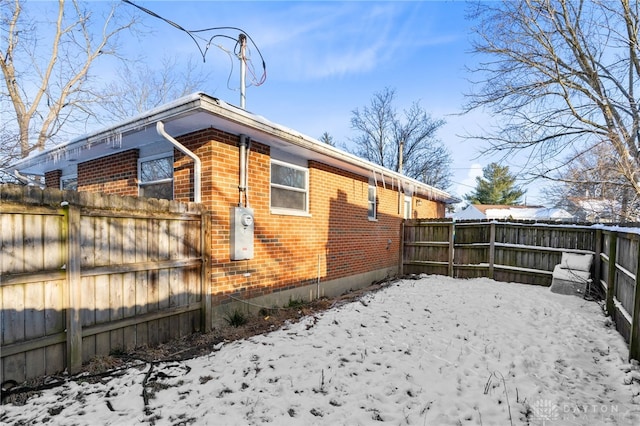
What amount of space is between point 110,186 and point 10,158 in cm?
522

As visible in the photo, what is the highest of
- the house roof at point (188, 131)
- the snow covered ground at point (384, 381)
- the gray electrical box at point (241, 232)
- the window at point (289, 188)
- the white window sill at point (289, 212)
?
the house roof at point (188, 131)

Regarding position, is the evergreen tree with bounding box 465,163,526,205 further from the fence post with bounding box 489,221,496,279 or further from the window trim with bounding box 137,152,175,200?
the window trim with bounding box 137,152,175,200

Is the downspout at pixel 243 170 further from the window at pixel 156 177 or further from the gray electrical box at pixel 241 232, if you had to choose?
the window at pixel 156 177

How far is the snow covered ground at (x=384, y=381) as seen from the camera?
A: 241 centimetres

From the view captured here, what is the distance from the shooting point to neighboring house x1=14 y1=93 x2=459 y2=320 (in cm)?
454

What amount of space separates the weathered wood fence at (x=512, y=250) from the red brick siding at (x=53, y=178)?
10.2 m

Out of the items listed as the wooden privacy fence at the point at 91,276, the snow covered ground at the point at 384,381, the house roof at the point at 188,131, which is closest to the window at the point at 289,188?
the house roof at the point at 188,131

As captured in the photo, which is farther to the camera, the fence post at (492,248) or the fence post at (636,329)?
the fence post at (492,248)

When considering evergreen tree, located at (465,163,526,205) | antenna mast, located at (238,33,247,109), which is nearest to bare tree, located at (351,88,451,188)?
evergreen tree, located at (465,163,526,205)

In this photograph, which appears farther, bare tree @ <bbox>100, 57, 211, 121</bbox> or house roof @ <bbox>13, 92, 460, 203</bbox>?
bare tree @ <bbox>100, 57, 211, 121</bbox>

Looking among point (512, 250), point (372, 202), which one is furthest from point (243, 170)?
point (512, 250)

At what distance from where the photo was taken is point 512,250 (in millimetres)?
7930

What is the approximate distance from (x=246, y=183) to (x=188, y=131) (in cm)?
121

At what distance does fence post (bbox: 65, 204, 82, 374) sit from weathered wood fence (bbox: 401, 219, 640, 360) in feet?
22.4
